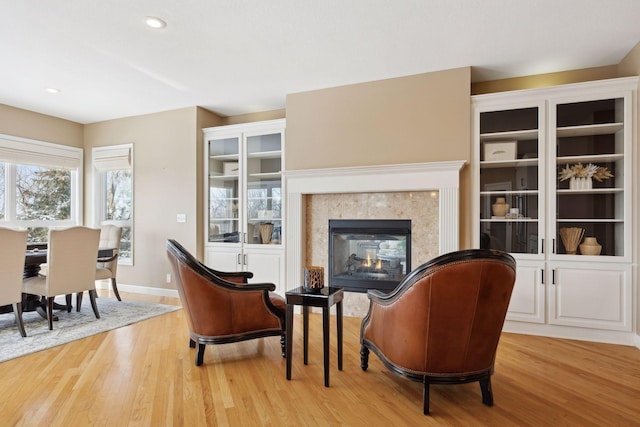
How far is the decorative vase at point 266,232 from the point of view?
482 centimetres

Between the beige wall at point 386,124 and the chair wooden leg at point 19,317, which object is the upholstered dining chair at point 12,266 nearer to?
the chair wooden leg at point 19,317

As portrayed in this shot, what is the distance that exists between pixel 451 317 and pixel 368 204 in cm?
227

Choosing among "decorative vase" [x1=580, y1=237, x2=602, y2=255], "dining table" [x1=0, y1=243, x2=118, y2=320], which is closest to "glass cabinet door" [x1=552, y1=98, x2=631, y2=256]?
"decorative vase" [x1=580, y1=237, x2=602, y2=255]

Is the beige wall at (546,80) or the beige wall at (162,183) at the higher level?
the beige wall at (546,80)

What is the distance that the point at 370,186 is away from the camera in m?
4.01

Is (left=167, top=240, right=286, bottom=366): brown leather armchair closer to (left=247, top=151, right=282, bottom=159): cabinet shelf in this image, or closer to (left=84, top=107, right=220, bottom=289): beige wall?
(left=247, top=151, right=282, bottom=159): cabinet shelf

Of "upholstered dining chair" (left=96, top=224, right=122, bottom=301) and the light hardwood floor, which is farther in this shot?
"upholstered dining chair" (left=96, top=224, right=122, bottom=301)

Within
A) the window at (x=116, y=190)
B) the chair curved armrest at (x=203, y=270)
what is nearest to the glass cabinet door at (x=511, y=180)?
the chair curved armrest at (x=203, y=270)

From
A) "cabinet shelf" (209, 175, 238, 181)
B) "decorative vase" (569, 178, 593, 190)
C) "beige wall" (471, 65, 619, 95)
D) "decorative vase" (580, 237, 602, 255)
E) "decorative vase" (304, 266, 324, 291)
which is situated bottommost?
"decorative vase" (304, 266, 324, 291)

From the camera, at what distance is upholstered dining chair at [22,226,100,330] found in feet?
11.9

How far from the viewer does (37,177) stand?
5.52 m

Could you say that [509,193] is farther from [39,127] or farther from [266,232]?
[39,127]

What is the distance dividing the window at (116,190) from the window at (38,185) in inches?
13.5

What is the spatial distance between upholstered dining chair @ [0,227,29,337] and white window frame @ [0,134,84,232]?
2334mm
